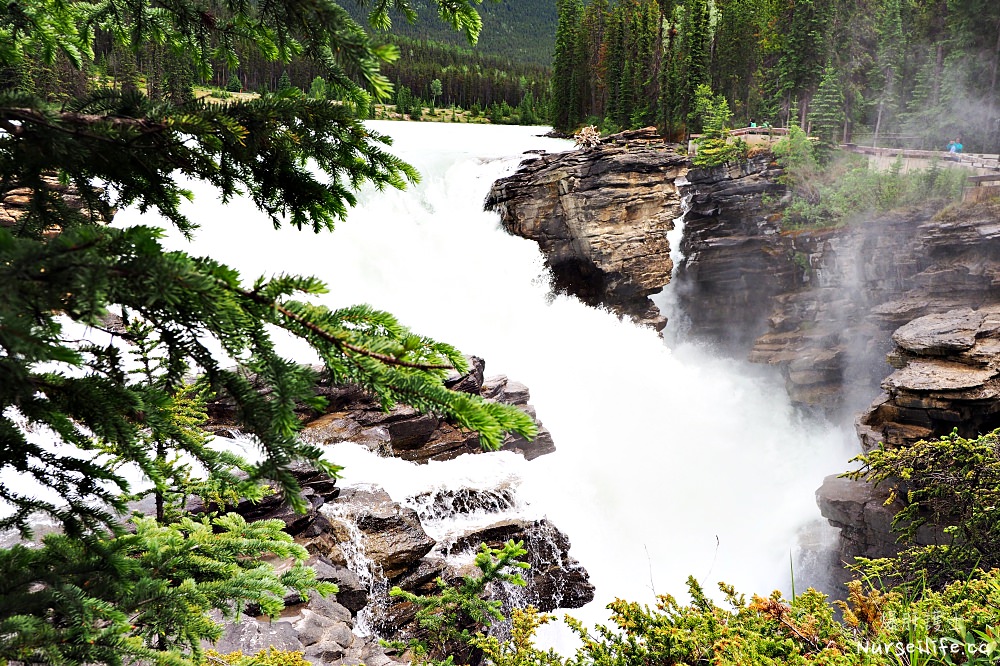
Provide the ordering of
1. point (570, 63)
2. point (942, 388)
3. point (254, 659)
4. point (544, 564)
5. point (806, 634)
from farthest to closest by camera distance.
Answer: point (570, 63) < point (942, 388) < point (544, 564) < point (806, 634) < point (254, 659)

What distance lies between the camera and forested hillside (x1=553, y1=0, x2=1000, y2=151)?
2498 cm

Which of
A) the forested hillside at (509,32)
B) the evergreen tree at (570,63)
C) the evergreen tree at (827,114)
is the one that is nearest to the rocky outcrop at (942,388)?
the evergreen tree at (827,114)

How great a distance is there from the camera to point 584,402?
17.8 meters

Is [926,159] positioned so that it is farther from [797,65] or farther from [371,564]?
[371,564]

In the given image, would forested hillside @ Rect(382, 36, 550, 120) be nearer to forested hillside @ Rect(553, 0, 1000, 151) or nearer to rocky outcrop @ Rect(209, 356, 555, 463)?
forested hillside @ Rect(553, 0, 1000, 151)

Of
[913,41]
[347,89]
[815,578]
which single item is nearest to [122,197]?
[347,89]

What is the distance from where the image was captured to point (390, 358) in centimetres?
182

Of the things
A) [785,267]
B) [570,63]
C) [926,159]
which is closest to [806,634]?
[785,267]

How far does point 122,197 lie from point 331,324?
4.89ft

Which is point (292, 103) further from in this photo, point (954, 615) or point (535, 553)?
point (535, 553)

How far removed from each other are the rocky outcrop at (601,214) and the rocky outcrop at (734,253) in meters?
1.65

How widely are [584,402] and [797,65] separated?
21.6m

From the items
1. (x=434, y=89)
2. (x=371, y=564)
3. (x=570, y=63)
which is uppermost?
(x=434, y=89)

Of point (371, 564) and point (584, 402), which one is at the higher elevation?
point (371, 564)
